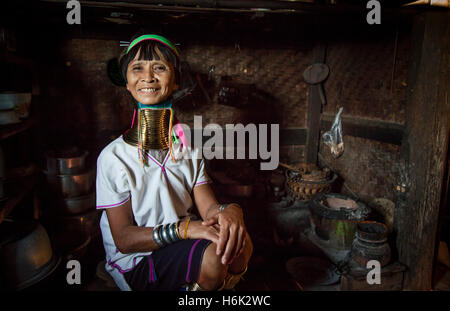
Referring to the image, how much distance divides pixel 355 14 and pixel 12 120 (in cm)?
346

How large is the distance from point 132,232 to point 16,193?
158 cm

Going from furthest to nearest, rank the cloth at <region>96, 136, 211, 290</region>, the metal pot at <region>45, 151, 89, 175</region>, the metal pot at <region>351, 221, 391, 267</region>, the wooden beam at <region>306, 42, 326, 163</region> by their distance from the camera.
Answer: the wooden beam at <region>306, 42, 326, 163</region> < the metal pot at <region>45, 151, 89, 175</region> < the metal pot at <region>351, 221, 391, 267</region> < the cloth at <region>96, 136, 211, 290</region>

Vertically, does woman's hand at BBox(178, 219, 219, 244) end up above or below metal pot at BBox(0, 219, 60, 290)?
above

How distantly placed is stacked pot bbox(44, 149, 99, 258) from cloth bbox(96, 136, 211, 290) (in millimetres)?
1485

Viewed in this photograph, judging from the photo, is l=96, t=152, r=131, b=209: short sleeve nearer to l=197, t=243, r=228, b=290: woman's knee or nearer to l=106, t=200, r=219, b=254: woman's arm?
l=106, t=200, r=219, b=254: woman's arm

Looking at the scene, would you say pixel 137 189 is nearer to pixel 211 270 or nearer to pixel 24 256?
pixel 211 270

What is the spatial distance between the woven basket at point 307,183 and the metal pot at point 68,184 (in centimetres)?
283

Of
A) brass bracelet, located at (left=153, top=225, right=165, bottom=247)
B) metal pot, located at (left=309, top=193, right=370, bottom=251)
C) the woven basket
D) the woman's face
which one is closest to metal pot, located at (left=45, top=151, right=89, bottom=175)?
the woman's face

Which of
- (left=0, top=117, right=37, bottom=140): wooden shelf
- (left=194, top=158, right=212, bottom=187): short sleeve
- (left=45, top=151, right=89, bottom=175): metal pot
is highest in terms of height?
(left=0, top=117, right=37, bottom=140): wooden shelf

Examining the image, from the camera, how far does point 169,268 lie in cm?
203

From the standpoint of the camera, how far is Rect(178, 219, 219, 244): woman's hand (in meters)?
1.87

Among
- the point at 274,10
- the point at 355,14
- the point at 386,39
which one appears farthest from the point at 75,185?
the point at 386,39

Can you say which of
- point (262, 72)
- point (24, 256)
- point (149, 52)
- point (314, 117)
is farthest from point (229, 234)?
point (314, 117)

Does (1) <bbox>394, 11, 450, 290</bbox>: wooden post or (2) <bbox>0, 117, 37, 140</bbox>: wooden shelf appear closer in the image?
(2) <bbox>0, 117, 37, 140</bbox>: wooden shelf
